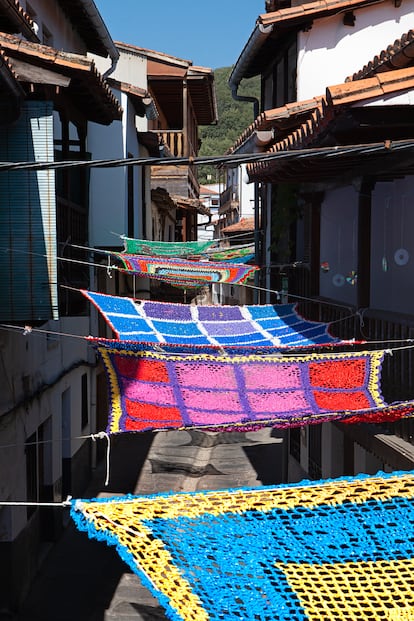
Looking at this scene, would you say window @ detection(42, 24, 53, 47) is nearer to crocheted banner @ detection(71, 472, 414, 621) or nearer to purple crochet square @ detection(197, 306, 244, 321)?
purple crochet square @ detection(197, 306, 244, 321)

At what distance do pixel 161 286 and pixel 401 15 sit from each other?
50.1 ft

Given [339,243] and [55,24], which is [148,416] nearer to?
[339,243]

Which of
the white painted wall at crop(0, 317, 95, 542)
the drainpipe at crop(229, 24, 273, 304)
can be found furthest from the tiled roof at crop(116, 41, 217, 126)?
the white painted wall at crop(0, 317, 95, 542)

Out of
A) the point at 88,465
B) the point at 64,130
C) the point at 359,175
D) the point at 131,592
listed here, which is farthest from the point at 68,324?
the point at 359,175

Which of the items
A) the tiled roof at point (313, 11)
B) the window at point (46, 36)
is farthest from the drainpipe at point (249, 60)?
the window at point (46, 36)

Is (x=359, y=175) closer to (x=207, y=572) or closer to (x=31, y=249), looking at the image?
(x=31, y=249)

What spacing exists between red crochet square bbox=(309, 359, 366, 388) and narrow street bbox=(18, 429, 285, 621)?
4.45 m

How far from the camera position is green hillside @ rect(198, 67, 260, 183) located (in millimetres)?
85925

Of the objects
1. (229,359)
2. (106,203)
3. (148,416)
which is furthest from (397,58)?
(106,203)

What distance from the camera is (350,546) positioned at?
3254mm

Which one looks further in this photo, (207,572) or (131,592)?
(131,592)

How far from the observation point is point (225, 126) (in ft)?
302

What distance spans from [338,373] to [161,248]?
1108cm

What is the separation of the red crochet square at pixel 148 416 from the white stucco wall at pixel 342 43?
923cm
